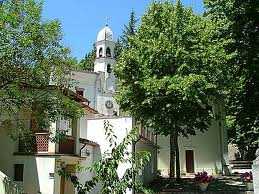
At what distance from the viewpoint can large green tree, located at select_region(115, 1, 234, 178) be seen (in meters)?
26.8

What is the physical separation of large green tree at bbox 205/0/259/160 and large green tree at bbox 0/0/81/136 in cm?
1476

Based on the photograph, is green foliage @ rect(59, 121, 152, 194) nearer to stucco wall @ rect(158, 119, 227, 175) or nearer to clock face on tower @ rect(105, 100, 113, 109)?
stucco wall @ rect(158, 119, 227, 175)

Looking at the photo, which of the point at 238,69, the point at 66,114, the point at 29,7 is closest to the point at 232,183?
the point at 238,69

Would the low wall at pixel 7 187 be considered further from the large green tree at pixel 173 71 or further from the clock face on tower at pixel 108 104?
the clock face on tower at pixel 108 104

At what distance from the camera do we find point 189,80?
25906mm

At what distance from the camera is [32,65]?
1534 cm

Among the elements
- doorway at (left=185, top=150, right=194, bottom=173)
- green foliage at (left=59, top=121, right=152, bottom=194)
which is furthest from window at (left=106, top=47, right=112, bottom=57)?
green foliage at (left=59, top=121, right=152, bottom=194)

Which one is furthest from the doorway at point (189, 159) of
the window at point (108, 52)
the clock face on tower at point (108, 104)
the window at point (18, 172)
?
the window at point (108, 52)

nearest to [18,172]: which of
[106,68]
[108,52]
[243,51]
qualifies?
[243,51]

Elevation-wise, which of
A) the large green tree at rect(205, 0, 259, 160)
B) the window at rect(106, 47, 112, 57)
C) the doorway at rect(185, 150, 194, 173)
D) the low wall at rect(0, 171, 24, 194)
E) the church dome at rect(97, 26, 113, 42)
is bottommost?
the low wall at rect(0, 171, 24, 194)

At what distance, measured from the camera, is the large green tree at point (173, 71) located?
26781 mm

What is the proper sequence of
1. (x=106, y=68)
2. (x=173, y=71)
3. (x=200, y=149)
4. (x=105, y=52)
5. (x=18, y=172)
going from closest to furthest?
(x=18, y=172)
(x=173, y=71)
(x=200, y=149)
(x=106, y=68)
(x=105, y=52)

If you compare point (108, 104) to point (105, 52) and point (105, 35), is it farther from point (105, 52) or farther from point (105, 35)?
point (105, 35)

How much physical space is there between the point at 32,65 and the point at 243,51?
16749 mm
